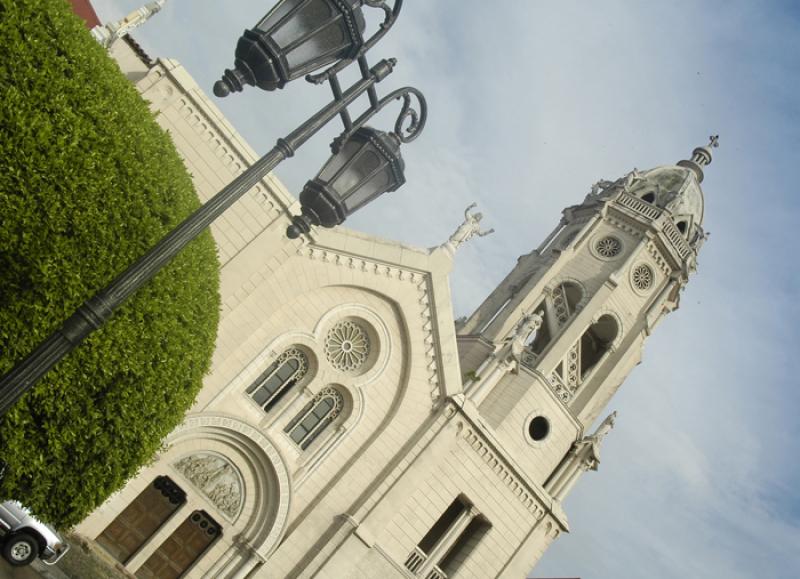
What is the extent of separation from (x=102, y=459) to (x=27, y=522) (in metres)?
5.61

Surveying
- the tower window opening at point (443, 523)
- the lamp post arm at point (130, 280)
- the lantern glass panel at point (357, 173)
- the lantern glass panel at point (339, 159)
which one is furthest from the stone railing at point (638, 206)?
the lamp post arm at point (130, 280)

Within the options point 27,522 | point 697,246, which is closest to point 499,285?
point 697,246

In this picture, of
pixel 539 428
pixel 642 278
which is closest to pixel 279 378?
pixel 539 428

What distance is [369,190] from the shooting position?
7465 mm

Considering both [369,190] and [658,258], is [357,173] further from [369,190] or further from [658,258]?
[658,258]

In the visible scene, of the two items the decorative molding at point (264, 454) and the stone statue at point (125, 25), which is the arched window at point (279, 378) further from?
the stone statue at point (125, 25)

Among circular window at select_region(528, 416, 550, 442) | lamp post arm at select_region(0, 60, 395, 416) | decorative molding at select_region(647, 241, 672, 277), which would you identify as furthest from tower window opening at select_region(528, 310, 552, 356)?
lamp post arm at select_region(0, 60, 395, 416)

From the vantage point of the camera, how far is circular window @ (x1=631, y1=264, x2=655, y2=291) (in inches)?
1051

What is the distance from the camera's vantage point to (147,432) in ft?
31.3

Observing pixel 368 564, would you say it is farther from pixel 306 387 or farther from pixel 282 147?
pixel 282 147

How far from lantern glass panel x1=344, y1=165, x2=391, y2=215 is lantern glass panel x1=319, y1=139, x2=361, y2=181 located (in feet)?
1.00

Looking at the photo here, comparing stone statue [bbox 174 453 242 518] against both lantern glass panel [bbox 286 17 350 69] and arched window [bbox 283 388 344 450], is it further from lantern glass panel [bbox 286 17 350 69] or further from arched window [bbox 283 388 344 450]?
lantern glass panel [bbox 286 17 350 69]

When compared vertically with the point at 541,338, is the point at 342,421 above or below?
below

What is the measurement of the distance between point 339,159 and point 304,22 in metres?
1.49
